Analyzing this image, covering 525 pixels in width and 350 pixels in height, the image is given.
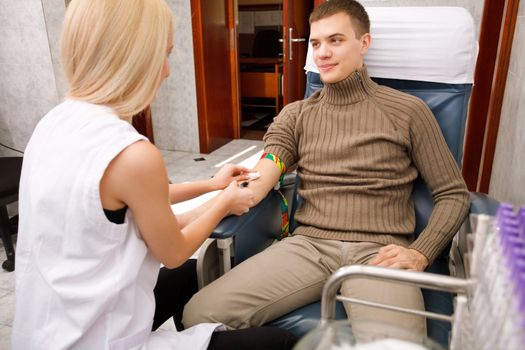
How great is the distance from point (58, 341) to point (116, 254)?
198 mm

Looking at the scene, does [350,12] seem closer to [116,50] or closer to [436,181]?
[436,181]

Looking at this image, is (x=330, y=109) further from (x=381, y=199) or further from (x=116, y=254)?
(x=116, y=254)

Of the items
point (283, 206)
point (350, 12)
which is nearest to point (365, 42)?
Answer: point (350, 12)

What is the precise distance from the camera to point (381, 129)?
1435 mm

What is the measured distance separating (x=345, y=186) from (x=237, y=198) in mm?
384

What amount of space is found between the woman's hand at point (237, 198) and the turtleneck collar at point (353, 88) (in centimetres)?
47

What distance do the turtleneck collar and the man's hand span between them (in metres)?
0.52

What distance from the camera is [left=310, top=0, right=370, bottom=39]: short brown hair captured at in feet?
4.87

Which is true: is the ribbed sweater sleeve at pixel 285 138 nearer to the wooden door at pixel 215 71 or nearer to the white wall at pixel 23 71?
the white wall at pixel 23 71

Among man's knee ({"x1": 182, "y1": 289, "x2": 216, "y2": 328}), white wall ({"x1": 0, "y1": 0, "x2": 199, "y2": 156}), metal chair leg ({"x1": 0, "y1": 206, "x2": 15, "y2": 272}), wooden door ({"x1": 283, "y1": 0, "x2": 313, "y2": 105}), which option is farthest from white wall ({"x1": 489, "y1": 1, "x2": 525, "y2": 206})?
metal chair leg ({"x1": 0, "y1": 206, "x2": 15, "y2": 272})

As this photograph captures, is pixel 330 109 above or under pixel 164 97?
above

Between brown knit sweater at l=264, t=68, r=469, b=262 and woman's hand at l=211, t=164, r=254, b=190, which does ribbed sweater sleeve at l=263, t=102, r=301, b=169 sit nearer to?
brown knit sweater at l=264, t=68, r=469, b=262

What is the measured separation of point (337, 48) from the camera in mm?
1479

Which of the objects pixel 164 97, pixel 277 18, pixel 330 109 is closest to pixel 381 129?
pixel 330 109
